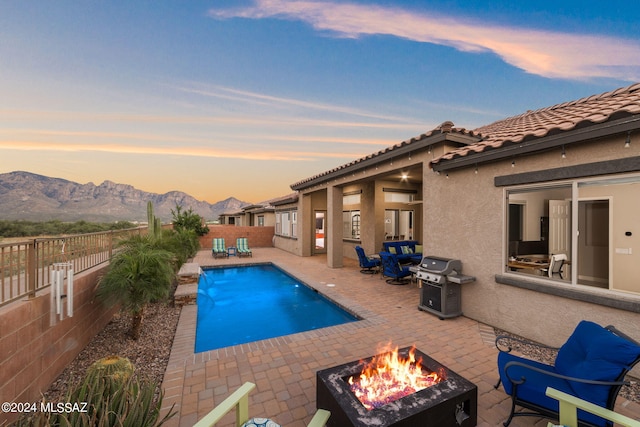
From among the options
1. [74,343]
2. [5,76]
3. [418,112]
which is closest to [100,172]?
[5,76]

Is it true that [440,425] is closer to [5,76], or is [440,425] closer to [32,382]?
[32,382]

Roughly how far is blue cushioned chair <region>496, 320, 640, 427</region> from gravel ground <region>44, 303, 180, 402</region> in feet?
14.7

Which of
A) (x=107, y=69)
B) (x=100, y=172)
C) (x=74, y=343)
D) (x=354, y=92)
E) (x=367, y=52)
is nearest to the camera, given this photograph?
(x=74, y=343)

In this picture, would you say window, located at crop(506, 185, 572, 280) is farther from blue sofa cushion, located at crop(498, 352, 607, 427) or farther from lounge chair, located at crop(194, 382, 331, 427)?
lounge chair, located at crop(194, 382, 331, 427)

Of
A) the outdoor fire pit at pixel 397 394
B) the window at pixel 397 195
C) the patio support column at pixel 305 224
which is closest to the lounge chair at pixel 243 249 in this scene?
the patio support column at pixel 305 224

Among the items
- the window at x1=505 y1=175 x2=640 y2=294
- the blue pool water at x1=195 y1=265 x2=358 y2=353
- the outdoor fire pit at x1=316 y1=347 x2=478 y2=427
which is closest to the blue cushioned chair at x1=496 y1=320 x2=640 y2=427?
the outdoor fire pit at x1=316 y1=347 x2=478 y2=427

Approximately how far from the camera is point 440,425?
2430 millimetres

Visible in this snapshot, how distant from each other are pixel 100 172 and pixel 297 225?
19.3 m

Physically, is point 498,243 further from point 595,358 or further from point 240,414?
point 240,414

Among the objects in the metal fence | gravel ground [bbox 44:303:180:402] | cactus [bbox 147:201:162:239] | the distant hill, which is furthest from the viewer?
the distant hill

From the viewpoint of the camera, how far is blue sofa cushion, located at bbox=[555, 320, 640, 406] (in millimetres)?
2457

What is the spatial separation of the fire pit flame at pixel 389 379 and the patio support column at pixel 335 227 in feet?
30.0

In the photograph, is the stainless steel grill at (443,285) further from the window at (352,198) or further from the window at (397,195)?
the window at (352,198)

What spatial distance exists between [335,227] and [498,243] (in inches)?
295
